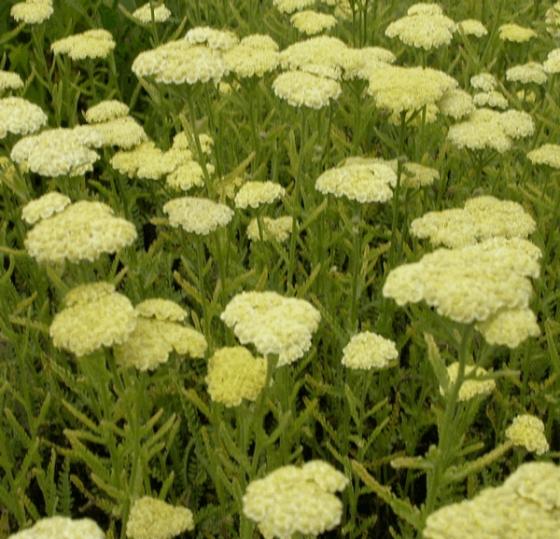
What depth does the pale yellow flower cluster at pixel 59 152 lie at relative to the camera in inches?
76.7

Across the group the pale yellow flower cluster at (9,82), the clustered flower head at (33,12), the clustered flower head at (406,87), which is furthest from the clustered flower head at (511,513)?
the clustered flower head at (33,12)

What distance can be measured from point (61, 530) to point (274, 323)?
532 millimetres

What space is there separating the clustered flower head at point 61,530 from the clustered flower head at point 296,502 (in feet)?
0.75

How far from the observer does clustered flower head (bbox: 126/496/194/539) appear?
1.64 metres

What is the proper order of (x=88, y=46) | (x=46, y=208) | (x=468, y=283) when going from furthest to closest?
(x=88, y=46) → (x=46, y=208) → (x=468, y=283)

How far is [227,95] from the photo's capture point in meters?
3.07

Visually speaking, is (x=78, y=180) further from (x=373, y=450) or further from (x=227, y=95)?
(x=373, y=450)

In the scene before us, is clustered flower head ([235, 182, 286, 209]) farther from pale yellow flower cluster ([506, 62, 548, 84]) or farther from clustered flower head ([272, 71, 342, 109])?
A: pale yellow flower cluster ([506, 62, 548, 84])

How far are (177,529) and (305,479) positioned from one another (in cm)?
41

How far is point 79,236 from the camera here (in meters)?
1.59

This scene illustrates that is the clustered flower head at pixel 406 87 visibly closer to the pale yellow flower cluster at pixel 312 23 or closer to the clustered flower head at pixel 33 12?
the pale yellow flower cluster at pixel 312 23

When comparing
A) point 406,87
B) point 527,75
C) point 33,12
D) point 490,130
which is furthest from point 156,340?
point 527,75

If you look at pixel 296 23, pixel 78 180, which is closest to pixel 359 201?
pixel 78 180

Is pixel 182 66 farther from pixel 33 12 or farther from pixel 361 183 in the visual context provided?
pixel 33 12
